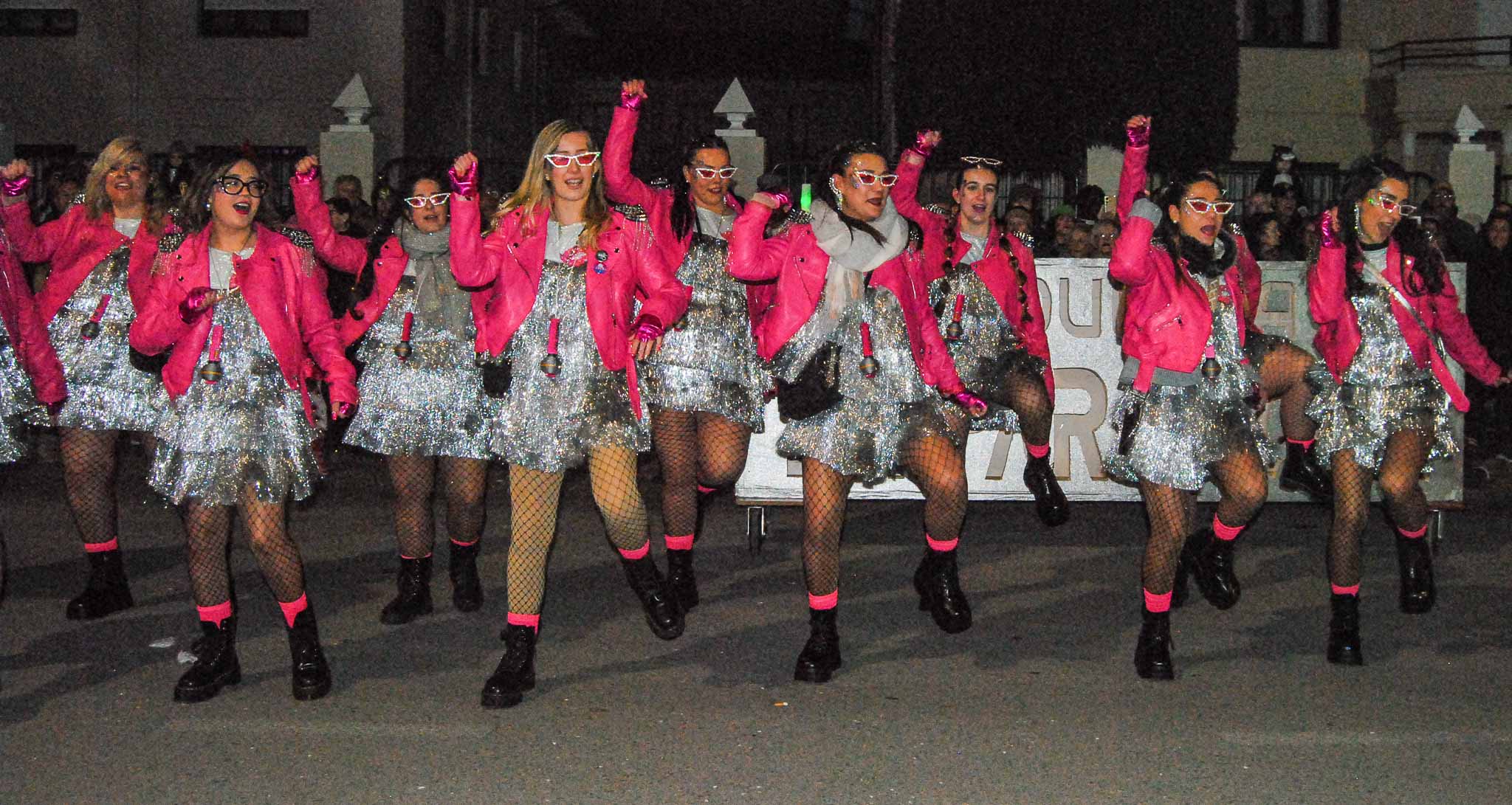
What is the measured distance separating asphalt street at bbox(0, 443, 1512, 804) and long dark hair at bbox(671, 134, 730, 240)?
1.73 meters

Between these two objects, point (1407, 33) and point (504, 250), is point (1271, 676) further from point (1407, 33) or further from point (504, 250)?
point (1407, 33)

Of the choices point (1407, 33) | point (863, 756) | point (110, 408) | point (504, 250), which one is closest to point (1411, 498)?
point (863, 756)

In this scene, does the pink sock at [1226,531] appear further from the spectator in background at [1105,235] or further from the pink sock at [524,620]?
the spectator in background at [1105,235]

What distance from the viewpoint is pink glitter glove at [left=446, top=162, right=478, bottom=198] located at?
582 cm

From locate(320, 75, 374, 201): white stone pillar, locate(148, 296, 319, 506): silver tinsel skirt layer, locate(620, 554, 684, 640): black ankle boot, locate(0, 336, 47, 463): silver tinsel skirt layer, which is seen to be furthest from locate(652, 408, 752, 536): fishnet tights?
locate(320, 75, 374, 201): white stone pillar

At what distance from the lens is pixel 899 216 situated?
6.63 m

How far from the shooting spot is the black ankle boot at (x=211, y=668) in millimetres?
6070

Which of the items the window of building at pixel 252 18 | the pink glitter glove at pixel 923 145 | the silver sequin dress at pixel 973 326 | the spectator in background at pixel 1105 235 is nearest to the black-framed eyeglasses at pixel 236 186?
the pink glitter glove at pixel 923 145

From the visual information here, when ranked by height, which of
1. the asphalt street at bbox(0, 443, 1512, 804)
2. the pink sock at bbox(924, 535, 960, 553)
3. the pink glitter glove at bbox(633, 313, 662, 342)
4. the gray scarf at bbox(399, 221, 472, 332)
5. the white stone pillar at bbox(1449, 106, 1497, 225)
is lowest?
the asphalt street at bbox(0, 443, 1512, 804)

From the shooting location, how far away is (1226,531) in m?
7.30

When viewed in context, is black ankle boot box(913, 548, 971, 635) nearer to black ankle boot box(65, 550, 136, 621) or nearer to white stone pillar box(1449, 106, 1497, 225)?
black ankle boot box(65, 550, 136, 621)

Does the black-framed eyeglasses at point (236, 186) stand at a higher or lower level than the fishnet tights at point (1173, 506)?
higher

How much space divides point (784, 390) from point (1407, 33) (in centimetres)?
2246

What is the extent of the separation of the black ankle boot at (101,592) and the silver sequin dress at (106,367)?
1.99 ft
